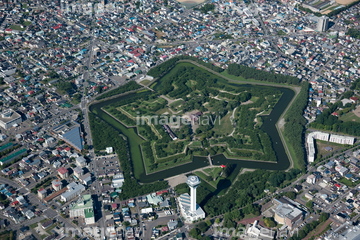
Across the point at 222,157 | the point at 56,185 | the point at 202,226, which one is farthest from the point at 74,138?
the point at 202,226

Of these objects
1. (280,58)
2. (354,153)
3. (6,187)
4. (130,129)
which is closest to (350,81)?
(280,58)

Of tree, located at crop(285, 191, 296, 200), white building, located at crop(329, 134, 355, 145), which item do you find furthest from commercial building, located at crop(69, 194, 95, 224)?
white building, located at crop(329, 134, 355, 145)

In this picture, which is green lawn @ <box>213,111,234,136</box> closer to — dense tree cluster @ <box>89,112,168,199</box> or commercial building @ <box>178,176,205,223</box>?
dense tree cluster @ <box>89,112,168,199</box>

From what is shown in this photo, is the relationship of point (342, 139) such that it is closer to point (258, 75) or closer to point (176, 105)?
point (258, 75)

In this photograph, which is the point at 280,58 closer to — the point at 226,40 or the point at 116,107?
the point at 226,40

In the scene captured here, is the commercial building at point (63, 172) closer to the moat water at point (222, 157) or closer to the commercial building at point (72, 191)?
the commercial building at point (72, 191)

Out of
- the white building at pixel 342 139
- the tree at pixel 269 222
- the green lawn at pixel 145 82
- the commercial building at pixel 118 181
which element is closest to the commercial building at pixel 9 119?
the commercial building at pixel 118 181
